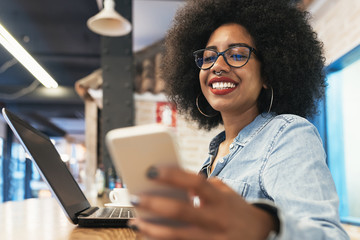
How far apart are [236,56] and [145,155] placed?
2.79ft

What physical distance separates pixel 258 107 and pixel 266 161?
0.48 m

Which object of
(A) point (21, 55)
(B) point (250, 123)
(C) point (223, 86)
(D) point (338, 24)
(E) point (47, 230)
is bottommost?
(E) point (47, 230)

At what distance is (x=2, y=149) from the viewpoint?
10.7m

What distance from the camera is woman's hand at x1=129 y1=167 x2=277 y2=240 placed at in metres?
0.43

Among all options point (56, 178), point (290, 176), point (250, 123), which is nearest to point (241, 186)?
point (290, 176)

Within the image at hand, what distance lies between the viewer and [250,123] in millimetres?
1205

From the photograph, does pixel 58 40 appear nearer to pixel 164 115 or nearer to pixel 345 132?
pixel 164 115

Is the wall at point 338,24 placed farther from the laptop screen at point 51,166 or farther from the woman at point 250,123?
the laptop screen at point 51,166

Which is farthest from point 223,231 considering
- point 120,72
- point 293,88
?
point 120,72

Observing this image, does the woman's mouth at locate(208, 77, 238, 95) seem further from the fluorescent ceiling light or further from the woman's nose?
the fluorescent ceiling light

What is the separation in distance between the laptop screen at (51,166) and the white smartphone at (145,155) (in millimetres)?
601

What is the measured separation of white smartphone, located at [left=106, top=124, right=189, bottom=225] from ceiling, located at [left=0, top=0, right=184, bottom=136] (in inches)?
164

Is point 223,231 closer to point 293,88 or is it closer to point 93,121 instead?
point 293,88

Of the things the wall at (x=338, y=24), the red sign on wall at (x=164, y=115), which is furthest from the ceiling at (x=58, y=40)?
the wall at (x=338, y=24)
